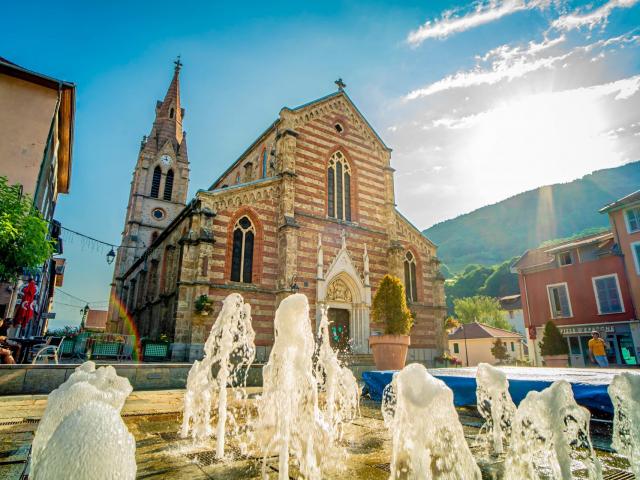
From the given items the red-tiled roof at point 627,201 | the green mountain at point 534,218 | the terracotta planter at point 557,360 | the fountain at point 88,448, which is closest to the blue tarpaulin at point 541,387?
the fountain at point 88,448

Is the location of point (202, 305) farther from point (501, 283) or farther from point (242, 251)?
point (501, 283)

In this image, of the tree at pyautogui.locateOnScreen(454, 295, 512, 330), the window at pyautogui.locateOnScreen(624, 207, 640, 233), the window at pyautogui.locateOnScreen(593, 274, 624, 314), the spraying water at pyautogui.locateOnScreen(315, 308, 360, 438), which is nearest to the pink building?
the window at pyautogui.locateOnScreen(593, 274, 624, 314)

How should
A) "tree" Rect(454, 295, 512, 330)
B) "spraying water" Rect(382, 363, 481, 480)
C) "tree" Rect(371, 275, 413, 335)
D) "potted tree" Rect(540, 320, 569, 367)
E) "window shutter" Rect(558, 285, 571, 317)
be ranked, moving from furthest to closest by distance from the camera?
"tree" Rect(454, 295, 512, 330)
"window shutter" Rect(558, 285, 571, 317)
"potted tree" Rect(540, 320, 569, 367)
"tree" Rect(371, 275, 413, 335)
"spraying water" Rect(382, 363, 481, 480)

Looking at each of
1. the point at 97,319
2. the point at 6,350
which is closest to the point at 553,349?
the point at 6,350

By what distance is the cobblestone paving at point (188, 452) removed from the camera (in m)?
3.38

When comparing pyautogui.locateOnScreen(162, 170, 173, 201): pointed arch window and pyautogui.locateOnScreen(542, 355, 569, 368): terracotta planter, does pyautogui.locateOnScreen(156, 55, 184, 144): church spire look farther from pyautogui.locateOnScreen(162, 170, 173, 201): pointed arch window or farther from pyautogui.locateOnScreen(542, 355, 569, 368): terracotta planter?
pyautogui.locateOnScreen(542, 355, 569, 368): terracotta planter

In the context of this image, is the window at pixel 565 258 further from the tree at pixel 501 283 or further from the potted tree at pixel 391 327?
the tree at pixel 501 283

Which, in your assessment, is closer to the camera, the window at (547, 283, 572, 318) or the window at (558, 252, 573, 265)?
the window at (547, 283, 572, 318)

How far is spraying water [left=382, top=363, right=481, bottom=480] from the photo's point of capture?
3279 mm

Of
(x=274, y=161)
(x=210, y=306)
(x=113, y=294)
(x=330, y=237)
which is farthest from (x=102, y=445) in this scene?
(x=113, y=294)

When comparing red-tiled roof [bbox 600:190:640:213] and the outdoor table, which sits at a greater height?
red-tiled roof [bbox 600:190:640:213]

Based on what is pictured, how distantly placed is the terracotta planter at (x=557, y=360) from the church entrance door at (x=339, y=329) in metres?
11.8

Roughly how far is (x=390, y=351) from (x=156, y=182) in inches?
1486

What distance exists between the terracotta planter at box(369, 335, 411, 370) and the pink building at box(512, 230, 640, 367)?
18.6m
